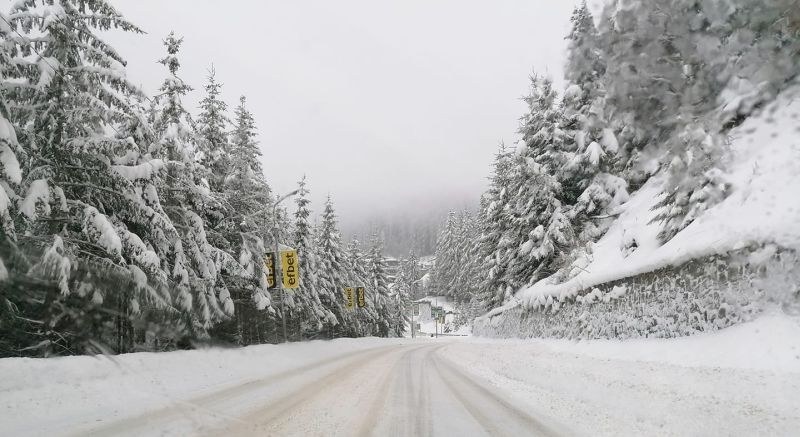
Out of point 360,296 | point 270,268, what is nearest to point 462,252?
point 360,296

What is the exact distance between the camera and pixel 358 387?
34.3 ft

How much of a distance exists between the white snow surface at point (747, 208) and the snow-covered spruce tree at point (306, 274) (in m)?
22.7

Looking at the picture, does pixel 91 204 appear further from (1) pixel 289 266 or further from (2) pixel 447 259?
(2) pixel 447 259

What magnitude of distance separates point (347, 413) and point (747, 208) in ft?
18.8

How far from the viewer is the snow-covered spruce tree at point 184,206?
53.1ft

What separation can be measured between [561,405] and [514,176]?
22.6 meters

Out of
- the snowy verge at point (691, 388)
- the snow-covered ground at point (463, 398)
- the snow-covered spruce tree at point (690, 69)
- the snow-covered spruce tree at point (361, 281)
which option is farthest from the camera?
the snow-covered spruce tree at point (361, 281)

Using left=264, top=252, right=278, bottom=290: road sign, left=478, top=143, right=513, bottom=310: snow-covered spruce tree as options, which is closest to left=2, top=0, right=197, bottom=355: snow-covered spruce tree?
left=264, top=252, right=278, bottom=290: road sign

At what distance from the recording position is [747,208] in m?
5.02

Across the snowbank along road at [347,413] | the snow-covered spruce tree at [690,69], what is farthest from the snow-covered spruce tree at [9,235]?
the snow-covered spruce tree at [690,69]

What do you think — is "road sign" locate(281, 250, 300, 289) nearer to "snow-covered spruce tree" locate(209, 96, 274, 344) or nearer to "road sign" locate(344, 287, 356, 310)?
"snow-covered spruce tree" locate(209, 96, 274, 344)

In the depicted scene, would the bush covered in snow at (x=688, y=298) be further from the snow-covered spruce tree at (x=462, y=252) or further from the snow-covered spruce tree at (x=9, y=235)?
the snow-covered spruce tree at (x=462, y=252)

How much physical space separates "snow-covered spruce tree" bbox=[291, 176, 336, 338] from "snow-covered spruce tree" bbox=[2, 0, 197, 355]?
19468 millimetres

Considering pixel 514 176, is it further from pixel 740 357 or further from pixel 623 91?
pixel 623 91
